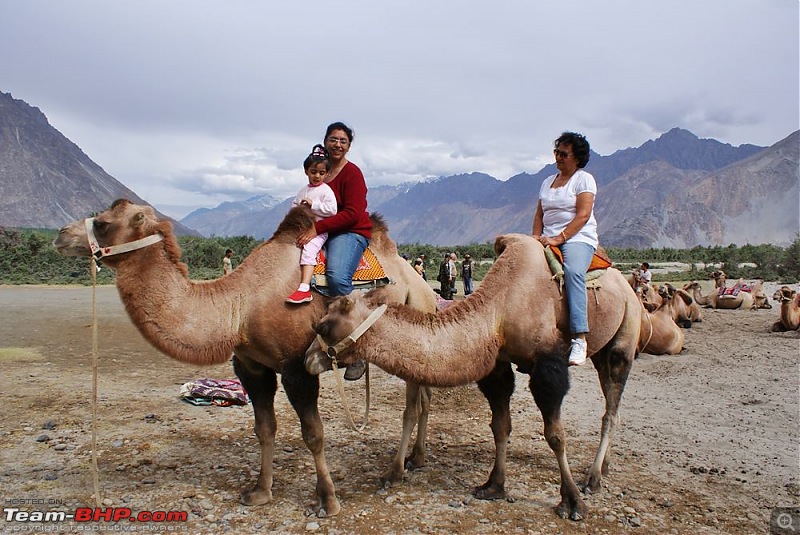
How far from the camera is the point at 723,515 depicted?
4.69 m

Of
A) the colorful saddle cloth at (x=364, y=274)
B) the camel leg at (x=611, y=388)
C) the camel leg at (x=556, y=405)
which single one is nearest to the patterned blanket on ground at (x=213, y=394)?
the colorful saddle cloth at (x=364, y=274)

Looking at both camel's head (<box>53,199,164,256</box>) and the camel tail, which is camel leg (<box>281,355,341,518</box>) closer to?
camel's head (<box>53,199,164,256</box>)

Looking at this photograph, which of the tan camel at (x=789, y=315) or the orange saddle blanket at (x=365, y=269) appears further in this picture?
the tan camel at (x=789, y=315)

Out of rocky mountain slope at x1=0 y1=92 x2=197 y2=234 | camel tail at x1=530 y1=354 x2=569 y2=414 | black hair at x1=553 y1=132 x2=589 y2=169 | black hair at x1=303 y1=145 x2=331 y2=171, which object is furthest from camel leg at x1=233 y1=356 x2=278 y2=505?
rocky mountain slope at x1=0 y1=92 x2=197 y2=234

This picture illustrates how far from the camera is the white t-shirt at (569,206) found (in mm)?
5039

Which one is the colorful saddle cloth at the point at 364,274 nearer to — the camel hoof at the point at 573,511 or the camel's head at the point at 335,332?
the camel's head at the point at 335,332

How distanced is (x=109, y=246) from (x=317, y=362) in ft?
6.42

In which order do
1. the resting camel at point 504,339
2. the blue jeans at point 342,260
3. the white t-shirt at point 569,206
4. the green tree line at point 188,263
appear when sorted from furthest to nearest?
the green tree line at point 188,263 < the white t-shirt at point 569,206 < the blue jeans at point 342,260 < the resting camel at point 504,339

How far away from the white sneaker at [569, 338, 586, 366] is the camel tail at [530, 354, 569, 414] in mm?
83

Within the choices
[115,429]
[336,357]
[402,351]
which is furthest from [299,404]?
[115,429]

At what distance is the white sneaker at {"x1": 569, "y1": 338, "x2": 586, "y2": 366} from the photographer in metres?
4.71

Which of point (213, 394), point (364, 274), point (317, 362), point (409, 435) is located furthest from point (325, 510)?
point (213, 394)

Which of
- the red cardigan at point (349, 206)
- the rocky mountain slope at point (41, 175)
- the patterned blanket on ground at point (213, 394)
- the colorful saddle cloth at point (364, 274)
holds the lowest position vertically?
the patterned blanket on ground at point (213, 394)

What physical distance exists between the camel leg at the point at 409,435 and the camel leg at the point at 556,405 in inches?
56.6
